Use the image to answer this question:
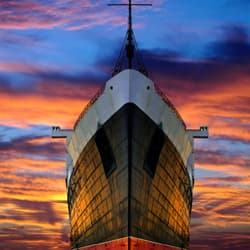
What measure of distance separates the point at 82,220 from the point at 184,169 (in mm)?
4535

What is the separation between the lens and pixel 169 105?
22.3 meters

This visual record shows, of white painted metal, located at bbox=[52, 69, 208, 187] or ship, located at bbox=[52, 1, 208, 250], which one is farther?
white painted metal, located at bbox=[52, 69, 208, 187]

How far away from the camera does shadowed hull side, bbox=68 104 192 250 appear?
1883 centimetres

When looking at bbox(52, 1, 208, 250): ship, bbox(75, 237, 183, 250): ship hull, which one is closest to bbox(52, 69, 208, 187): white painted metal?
bbox(52, 1, 208, 250): ship

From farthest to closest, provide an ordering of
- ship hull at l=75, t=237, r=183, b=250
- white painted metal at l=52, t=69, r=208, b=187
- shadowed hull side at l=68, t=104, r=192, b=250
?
white painted metal at l=52, t=69, r=208, b=187
shadowed hull side at l=68, t=104, r=192, b=250
ship hull at l=75, t=237, r=183, b=250

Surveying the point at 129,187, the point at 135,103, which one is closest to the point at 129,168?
the point at 129,187

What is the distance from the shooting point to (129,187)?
61.1 feet

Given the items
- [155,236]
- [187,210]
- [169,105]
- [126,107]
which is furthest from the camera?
[187,210]

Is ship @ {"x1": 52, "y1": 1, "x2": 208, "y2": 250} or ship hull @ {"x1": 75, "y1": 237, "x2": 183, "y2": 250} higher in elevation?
ship @ {"x1": 52, "y1": 1, "x2": 208, "y2": 250}

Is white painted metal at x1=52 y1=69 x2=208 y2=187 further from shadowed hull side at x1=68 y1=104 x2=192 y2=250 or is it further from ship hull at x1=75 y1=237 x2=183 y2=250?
ship hull at x1=75 y1=237 x2=183 y2=250

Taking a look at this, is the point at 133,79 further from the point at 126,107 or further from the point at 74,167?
the point at 74,167

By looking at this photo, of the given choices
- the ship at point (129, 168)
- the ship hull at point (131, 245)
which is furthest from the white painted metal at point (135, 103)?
the ship hull at point (131, 245)

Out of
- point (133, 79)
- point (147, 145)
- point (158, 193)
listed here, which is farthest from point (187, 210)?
Answer: point (133, 79)

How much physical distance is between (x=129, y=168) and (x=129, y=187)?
612 mm
